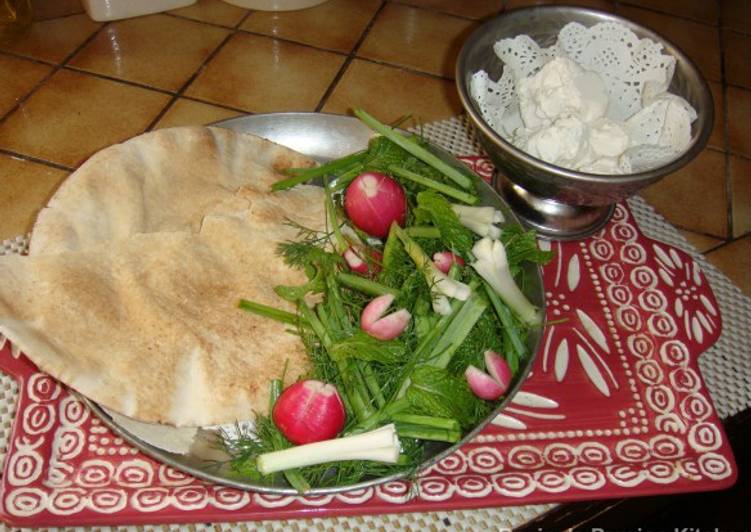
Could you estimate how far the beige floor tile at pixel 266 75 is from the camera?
5.21ft

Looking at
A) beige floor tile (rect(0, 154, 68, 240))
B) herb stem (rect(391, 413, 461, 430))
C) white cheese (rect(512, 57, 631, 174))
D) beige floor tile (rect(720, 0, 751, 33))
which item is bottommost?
beige floor tile (rect(720, 0, 751, 33))

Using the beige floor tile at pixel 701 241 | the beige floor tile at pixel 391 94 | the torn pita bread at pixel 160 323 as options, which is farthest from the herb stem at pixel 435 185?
the beige floor tile at pixel 701 241

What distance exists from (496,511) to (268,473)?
31cm

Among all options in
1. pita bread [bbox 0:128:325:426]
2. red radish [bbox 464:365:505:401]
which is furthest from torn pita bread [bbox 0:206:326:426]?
red radish [bbox 464:365:505:401]

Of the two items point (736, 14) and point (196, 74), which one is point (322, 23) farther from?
point (736, 14)

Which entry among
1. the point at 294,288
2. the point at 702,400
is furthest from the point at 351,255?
the point at 702,400

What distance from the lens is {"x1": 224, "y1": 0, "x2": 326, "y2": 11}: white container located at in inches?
71.4

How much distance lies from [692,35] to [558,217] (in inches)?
44.9

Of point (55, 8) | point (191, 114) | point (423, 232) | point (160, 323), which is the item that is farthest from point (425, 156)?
point (55, 8)

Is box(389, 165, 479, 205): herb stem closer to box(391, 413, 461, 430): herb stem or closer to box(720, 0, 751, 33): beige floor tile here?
box(391, 413, 461, 430): herb stem

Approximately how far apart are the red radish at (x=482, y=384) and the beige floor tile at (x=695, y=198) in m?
0.74

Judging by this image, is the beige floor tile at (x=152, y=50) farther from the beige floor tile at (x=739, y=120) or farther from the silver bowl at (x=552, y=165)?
the beige floor tile at (x=739, y=120)

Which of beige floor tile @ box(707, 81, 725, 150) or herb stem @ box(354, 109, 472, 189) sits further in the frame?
beige floor tile @ box(707, 81, 725, 150)

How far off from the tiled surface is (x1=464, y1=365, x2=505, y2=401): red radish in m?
0.68
